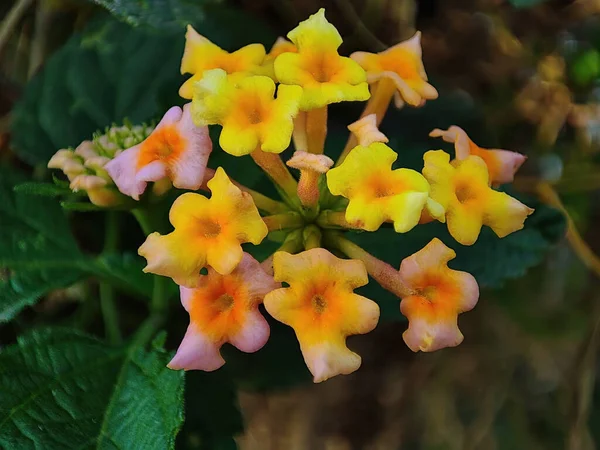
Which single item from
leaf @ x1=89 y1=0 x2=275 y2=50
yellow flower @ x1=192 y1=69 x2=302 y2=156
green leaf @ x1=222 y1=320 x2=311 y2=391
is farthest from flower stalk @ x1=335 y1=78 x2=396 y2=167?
green leaf @ x1=222 y1=320 x2=311 y2=391

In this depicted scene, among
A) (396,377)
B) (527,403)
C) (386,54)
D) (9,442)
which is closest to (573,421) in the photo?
(527,403)

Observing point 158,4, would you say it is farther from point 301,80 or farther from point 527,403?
point 527,403

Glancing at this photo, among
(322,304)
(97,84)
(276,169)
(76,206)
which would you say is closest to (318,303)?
(322,304)

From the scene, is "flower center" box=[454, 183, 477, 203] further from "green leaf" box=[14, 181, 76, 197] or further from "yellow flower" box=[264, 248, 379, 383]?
"green leaf" box=[14, 181, 76, 197]

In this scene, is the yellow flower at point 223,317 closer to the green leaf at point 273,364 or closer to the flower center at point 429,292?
the flower center at point 429,292

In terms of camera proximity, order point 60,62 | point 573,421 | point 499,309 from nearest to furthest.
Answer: point 60,62
point 573,421
point 499,309

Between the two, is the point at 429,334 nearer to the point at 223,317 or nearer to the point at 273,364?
the point at 223,317

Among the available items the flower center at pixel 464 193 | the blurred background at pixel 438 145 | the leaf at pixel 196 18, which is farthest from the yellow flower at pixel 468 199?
the leaf at pixel 196 18
